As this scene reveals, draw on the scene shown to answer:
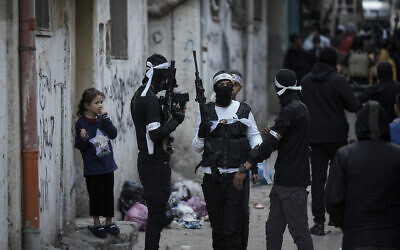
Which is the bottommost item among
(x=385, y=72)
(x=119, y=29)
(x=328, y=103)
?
(x=328, y=103)

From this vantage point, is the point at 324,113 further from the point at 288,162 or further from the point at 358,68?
the point at 358,68

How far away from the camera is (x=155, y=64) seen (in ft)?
22.2

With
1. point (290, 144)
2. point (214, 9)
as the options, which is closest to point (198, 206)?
point (290, 144)

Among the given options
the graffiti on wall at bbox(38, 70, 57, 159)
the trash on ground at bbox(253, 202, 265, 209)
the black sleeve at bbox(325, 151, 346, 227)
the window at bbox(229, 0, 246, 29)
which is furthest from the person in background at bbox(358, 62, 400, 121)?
the window at bbox(229, 0, 246, 29)

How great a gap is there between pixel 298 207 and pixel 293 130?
2.02 ft

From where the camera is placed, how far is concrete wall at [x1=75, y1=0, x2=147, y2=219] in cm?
873

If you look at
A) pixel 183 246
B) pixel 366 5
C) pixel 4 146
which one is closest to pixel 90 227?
pixel 183 246

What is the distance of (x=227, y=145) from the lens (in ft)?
21.2

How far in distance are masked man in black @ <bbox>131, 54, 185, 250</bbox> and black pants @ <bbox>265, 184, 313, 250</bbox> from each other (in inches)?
36.7

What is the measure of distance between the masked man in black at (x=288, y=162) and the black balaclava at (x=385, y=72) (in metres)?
2.60

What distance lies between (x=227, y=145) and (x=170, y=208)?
9.51 feet

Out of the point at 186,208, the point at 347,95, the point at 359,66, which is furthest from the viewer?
the point at 359,66

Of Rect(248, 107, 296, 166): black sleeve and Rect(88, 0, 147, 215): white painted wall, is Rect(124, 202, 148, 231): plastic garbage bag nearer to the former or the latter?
Rect(88, 0, 147, 215): white painted wall

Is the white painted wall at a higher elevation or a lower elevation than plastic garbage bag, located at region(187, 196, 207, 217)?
higher
